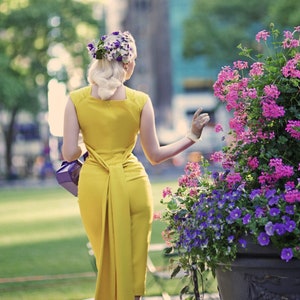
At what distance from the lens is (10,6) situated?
5350 cm

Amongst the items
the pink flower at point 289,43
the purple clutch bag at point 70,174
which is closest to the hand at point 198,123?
the pink flower at point 289,43

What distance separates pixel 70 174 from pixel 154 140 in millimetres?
589

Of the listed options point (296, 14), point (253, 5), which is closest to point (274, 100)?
point (296, 14)

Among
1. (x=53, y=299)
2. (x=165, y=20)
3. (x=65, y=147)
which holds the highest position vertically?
(x=65, y=147)

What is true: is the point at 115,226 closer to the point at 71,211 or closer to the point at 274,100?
the point at 274,100

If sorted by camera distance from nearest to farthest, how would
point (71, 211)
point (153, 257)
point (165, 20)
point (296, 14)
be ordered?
point (153, 257) → point (71, 211) → point (296, 14) → point (165, 20)

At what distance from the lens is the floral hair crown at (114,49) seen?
17.8ft

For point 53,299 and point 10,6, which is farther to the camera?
point 10,6

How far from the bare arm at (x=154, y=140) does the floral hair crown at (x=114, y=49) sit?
0.30 metres

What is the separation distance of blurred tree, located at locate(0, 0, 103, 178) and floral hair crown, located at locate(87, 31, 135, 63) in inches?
1863

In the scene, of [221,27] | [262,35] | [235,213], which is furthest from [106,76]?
[221,27]

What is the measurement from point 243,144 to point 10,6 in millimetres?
49331

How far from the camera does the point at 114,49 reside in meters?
5.44

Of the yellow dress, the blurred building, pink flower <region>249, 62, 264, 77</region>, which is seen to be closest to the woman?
the yellow dress
